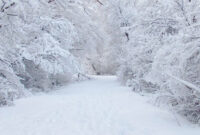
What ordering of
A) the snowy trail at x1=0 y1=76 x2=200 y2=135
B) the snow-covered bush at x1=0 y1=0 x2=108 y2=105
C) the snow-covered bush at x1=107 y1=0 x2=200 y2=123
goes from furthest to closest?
the snow-covered bush at x1=0 y1=0 x2=108 y2=105 → the snow-covered bush at x1=107 y1=0 x2=200 y2=123 → the snowy trail at x1=0 y1=76 x2=200 y2=135

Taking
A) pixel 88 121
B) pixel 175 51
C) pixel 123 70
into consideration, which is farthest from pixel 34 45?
pixel 175 51

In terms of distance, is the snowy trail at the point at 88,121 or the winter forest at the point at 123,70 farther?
the winter forest at the point at 123,70

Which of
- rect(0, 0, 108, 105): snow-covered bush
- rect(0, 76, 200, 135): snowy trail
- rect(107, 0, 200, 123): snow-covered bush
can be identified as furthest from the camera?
rect(0, 0, 108, 105): snow-covered bush

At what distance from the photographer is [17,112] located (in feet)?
31.0

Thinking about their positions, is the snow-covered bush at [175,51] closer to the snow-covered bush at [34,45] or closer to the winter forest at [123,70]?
the winter forest at [123,70]

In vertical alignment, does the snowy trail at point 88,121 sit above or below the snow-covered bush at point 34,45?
below

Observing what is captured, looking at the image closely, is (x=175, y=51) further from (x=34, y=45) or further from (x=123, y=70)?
(x=123, y=70)

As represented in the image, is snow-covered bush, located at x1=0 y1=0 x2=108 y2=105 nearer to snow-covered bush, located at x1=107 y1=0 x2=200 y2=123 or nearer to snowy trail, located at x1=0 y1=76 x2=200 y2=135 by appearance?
snowy trail, located at x1=0 y1=76 x2=200 y2=135

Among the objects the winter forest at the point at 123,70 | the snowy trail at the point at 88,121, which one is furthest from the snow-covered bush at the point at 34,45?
the snowy trail at the point at 88,121

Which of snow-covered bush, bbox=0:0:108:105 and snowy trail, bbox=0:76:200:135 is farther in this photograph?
snow-covered bush, bbox=0:0:108:105

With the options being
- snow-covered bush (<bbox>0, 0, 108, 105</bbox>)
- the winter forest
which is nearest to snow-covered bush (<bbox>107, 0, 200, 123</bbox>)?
the winter forest

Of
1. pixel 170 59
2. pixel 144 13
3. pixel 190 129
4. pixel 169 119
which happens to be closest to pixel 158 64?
pixel 170 59

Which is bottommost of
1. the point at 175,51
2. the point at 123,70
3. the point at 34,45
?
the point at 123,70

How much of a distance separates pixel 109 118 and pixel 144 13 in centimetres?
515
